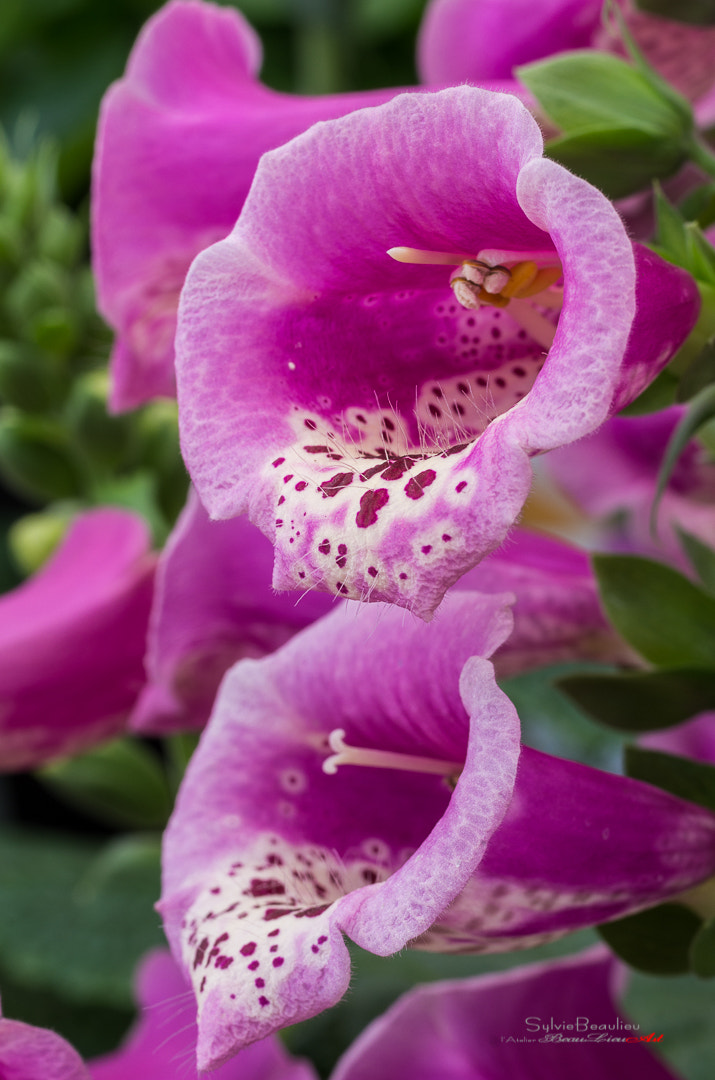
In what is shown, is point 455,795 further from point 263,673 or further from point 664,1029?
point 664,1029

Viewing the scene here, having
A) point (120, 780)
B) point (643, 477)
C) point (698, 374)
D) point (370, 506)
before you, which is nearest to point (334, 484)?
point (370, 506)

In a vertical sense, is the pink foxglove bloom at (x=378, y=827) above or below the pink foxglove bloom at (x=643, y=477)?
above

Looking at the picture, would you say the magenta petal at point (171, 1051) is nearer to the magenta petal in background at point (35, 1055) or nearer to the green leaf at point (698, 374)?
the magenta petal in background at point (35, 1055)

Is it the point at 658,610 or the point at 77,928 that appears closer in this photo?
the point at 658,610

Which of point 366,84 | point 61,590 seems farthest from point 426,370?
point 366,84

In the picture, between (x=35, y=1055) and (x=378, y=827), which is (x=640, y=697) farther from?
(x=35, y=1055)

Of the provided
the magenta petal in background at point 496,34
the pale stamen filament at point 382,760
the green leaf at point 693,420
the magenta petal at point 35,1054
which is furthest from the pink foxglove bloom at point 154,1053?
the magenta petal in background at point 496,34
